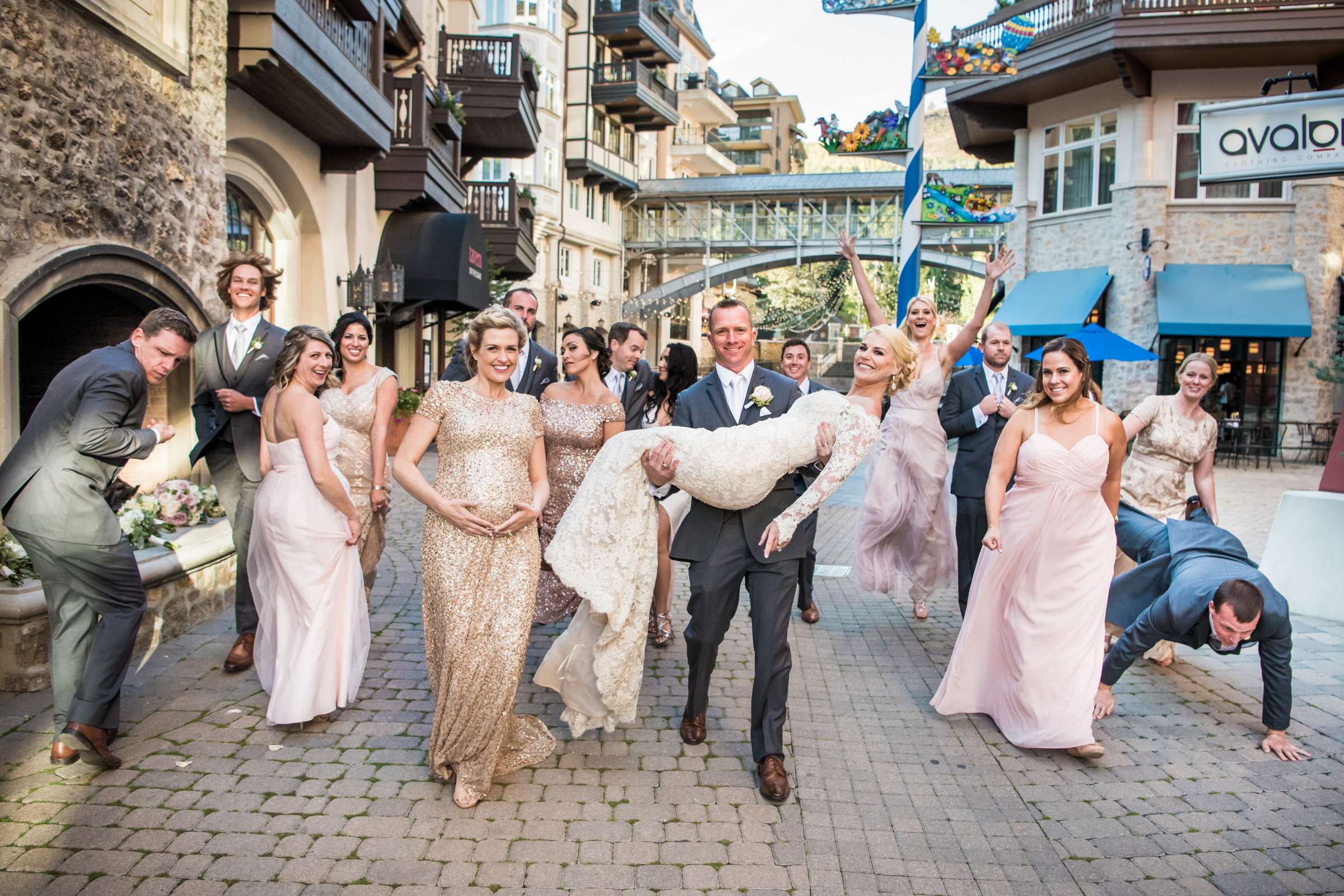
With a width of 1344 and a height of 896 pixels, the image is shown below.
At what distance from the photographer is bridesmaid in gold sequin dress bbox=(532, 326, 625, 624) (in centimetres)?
595

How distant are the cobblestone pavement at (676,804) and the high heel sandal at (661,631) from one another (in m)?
0.63

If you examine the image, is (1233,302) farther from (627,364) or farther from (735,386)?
(735,386)

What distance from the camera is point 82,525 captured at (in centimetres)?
428

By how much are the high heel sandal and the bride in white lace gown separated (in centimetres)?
187

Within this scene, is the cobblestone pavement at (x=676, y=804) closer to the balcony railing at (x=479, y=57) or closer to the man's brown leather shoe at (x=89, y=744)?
the man's brown leather shoe at (x=89, y=744)

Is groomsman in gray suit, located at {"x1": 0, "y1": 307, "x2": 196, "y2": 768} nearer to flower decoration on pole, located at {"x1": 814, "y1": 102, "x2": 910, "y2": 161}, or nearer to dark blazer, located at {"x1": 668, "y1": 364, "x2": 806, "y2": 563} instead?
dark blazer, located at {"x1": 668, "y1": 364, "x2": 806, "y2": 563}

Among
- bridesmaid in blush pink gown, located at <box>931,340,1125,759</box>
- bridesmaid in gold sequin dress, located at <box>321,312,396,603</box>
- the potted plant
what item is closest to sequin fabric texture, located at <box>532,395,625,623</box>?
bridesmaid in gold sequin dress, located at <box>321,312,396,603</box>

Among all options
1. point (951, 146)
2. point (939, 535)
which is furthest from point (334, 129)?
point (951, 146)

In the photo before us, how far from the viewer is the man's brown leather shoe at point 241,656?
570cm

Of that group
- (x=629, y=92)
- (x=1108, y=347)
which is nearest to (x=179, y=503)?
(x=1108, y=347)

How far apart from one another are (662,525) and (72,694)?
3498 millimetres

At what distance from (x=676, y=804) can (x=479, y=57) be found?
19970 mm

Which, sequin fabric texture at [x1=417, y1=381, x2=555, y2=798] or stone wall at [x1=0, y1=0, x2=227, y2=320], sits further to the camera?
stone wall at [x1=0, y1=0, x2=227, y2=320]

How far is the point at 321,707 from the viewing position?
4.87 metres
